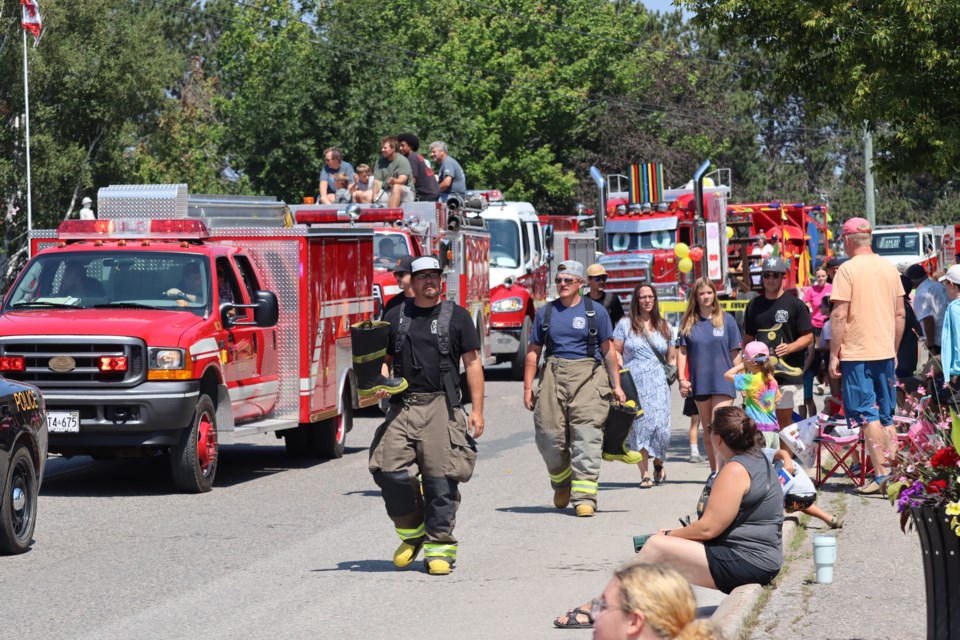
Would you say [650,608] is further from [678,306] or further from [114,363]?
[678,306]

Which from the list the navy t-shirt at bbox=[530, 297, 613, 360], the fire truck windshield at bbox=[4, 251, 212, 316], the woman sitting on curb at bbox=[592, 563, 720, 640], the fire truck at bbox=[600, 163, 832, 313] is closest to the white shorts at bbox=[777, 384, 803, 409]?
the navy t-shirt at bbox=[530, 297, 613, 360]

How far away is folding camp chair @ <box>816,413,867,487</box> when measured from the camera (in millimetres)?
11969

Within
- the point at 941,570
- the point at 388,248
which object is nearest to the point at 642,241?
the point at 388,248

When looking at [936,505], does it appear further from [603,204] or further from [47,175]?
[47,175]

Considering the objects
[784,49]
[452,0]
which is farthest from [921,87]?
[452,0]

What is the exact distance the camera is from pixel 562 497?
11.4 meters

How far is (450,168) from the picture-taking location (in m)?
22.2

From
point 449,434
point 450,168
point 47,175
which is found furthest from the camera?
point 47,175

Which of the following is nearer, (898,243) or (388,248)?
(388,248)

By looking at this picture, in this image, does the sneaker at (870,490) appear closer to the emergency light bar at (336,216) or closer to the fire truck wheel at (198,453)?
the fire truck wheel at (198,453)

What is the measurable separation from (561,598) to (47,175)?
33122mm

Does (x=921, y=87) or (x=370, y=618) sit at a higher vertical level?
(x=921, y=87)

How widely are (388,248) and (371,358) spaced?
33.6 ft

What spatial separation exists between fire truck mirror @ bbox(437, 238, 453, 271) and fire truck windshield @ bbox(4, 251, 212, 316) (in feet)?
23.7
